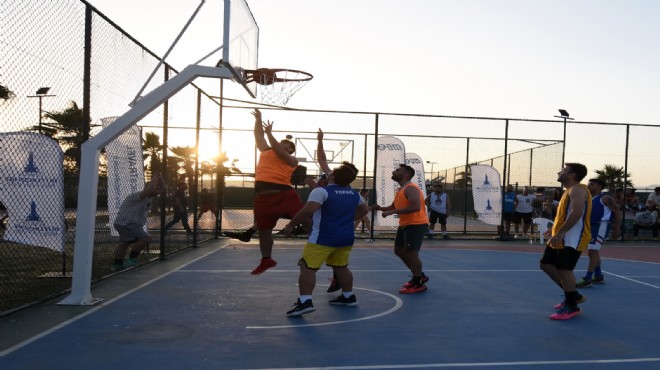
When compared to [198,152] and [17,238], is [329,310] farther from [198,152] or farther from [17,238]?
[198,152]

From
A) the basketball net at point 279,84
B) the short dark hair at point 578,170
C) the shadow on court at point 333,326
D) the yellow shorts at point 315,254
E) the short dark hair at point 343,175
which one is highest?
the basketball net at point 279,84

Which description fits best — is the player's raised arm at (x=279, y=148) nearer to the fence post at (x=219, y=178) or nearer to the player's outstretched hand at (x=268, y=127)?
the player's outstretched hand at (x=268, y=127)

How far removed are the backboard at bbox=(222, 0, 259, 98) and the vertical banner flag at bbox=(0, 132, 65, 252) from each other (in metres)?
2.31

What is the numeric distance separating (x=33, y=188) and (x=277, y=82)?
506 centimetres

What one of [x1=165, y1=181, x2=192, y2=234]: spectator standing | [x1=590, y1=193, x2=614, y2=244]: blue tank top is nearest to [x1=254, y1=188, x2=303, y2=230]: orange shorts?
[x1=590, y1=193, x2=614, y2=244]: blue tank top

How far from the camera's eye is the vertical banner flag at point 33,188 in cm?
622

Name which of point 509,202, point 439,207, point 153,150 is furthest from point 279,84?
point 509,202

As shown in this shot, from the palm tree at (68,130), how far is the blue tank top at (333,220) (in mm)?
3247

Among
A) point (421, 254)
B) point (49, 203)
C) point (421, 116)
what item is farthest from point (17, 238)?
point (421, 116)

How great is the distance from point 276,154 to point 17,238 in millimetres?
3052

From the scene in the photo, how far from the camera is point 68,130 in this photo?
9.91 m

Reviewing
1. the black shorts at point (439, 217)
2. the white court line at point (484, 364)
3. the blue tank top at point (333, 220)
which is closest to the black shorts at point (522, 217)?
the black shorts at point (439, 217)

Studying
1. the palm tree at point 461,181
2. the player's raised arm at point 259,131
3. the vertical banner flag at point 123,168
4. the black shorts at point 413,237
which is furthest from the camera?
the palm tree at point 461,181

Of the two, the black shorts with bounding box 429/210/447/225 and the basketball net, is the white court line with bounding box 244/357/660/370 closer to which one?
the basketball net
